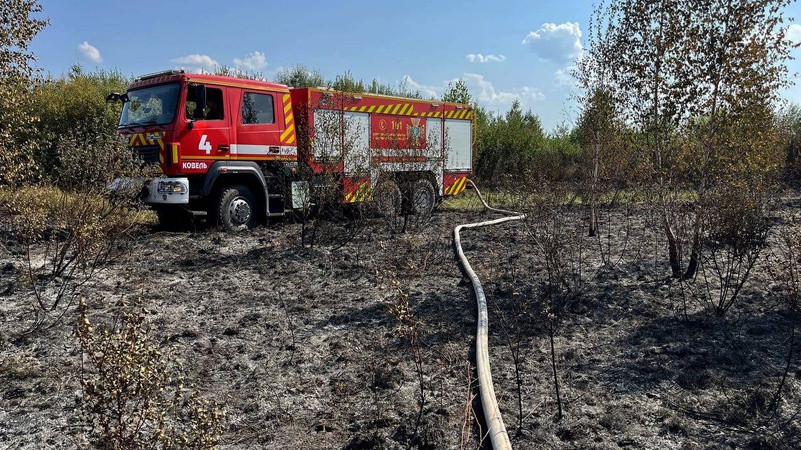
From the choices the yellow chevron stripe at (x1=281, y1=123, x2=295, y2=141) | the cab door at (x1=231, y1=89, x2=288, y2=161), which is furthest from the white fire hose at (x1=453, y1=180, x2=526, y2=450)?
the yellow chevron stripe at (x1=281, y1=123, x2=295, y2=141)

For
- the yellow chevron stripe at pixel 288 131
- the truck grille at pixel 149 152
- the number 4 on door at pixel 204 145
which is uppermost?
the yellow chevron stripe at pixel 288 131

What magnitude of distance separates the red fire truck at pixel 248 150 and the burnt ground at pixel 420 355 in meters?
1.75

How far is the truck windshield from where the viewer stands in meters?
9.13

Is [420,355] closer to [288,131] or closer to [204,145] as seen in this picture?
[204,145]

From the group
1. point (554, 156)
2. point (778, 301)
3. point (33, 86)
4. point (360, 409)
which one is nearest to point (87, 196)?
point (33, 86)

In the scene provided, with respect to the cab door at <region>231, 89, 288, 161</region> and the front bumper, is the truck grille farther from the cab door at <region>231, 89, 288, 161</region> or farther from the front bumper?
the cab door at <region>231, 89, 288, 161</region>

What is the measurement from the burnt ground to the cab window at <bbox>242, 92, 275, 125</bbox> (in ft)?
10.8

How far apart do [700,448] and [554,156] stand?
18.8 meters

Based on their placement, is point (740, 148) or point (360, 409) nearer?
point (360, 409)

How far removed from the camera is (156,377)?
7.64ft

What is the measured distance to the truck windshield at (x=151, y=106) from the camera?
9.13 m

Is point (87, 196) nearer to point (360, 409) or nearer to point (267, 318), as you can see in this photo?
point (267, 318)

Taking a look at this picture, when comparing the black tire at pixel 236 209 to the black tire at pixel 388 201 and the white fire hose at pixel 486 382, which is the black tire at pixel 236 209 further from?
the white fire hose at pixel 486 382

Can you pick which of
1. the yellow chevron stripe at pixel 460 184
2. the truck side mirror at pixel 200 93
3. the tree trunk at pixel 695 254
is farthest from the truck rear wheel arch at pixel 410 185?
the tree trunk at pixel 695 254
